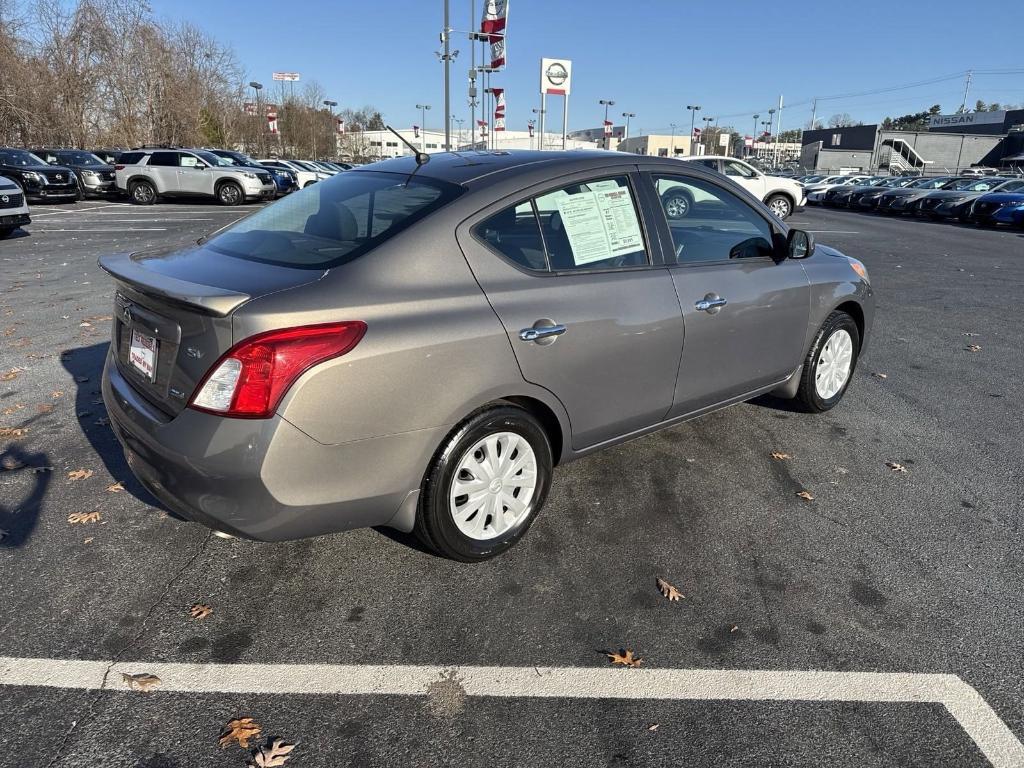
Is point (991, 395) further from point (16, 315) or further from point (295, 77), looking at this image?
point (295, 77)

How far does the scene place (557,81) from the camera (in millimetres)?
32219

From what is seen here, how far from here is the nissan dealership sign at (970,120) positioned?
85775mm

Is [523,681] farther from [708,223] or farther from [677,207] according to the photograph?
[708,223]

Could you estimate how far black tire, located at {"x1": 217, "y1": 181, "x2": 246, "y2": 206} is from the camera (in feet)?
78.6

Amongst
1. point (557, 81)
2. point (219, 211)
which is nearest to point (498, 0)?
point (557, 81)

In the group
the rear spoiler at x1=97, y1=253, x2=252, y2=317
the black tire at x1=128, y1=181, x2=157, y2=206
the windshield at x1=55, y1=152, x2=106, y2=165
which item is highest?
the windshield at x1=55, y1=152, x2=106, y2=165

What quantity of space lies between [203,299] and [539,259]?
1380mm

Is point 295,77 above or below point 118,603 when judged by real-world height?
above

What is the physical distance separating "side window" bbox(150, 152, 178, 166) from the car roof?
23.6 metres

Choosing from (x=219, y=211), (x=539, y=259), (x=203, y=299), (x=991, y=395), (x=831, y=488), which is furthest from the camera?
(x=219, y=211)

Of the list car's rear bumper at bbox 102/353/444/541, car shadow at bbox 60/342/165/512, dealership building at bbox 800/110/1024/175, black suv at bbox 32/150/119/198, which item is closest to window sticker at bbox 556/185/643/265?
car's rear bumper at bbox 102/353/444/541

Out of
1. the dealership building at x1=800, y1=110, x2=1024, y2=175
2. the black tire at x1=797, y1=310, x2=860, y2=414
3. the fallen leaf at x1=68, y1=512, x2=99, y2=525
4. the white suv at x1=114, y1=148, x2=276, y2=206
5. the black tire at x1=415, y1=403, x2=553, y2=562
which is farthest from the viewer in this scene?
the dealership building at x1=800, y1=110, x2=1024, y2=175

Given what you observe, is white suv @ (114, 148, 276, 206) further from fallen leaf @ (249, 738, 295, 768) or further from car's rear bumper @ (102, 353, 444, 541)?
fallen leaf @ (249, 738, 295, 768)

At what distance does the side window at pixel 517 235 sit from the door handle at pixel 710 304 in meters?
0.96
